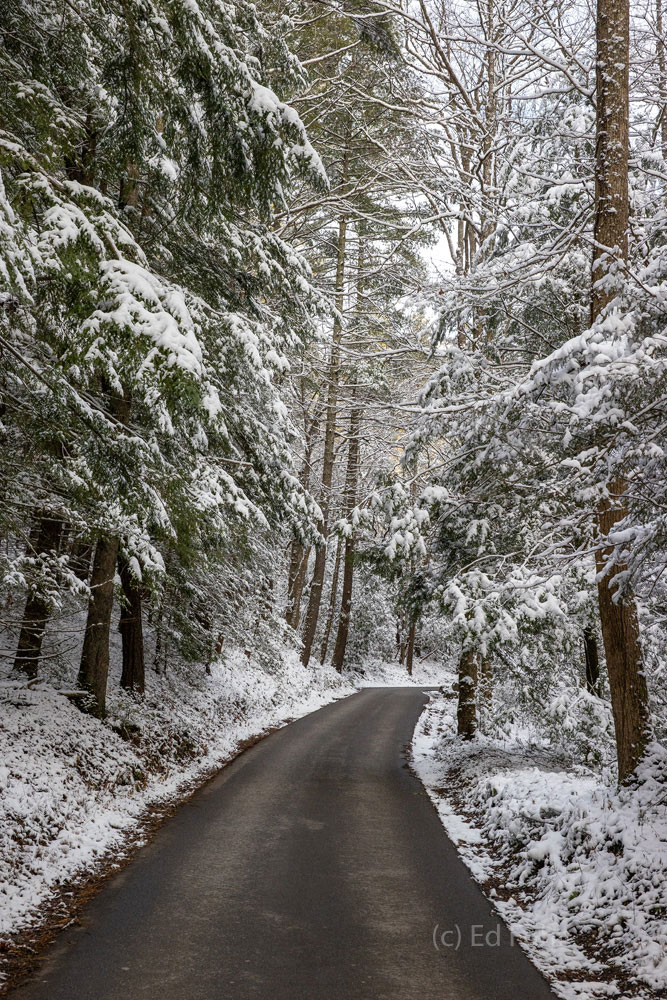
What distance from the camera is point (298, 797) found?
1025 centimetres

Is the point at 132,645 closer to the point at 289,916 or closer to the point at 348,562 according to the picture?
the point at 289,916

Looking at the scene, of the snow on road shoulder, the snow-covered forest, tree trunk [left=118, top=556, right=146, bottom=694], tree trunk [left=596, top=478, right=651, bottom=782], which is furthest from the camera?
the snow on road shoulder

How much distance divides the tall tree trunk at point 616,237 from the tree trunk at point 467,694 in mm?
5821

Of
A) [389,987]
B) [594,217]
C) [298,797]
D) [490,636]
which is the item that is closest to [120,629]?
[298,797]

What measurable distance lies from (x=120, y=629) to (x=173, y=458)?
14.8ft

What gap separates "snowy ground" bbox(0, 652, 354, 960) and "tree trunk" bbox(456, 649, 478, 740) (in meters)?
4.79

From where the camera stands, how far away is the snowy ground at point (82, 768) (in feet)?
20.6

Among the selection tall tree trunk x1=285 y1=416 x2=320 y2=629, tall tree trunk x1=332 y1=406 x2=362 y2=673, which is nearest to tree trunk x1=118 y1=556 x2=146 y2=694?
tall tree trunk x1=332 y1=406 x2=362 y2=673

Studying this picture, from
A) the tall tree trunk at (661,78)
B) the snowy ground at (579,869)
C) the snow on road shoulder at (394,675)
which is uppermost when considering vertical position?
the tall tree trunk at (661,78)

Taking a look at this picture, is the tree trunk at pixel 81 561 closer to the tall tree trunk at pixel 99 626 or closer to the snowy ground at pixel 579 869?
the tall tree trunk at pixel 99 626

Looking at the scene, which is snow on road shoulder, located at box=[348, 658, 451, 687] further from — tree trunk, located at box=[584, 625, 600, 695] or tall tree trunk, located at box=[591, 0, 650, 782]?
tall tree trunk, located at box=[591, 0, 650, 782]

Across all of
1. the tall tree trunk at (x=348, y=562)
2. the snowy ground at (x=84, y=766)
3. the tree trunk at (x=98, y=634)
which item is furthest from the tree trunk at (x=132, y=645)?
the tall tree trunk at (x=348, y=562)

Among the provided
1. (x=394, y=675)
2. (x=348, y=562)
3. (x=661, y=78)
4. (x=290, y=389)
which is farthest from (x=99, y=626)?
(x=394, y=675)

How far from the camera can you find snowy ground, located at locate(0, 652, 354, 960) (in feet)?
20.6
